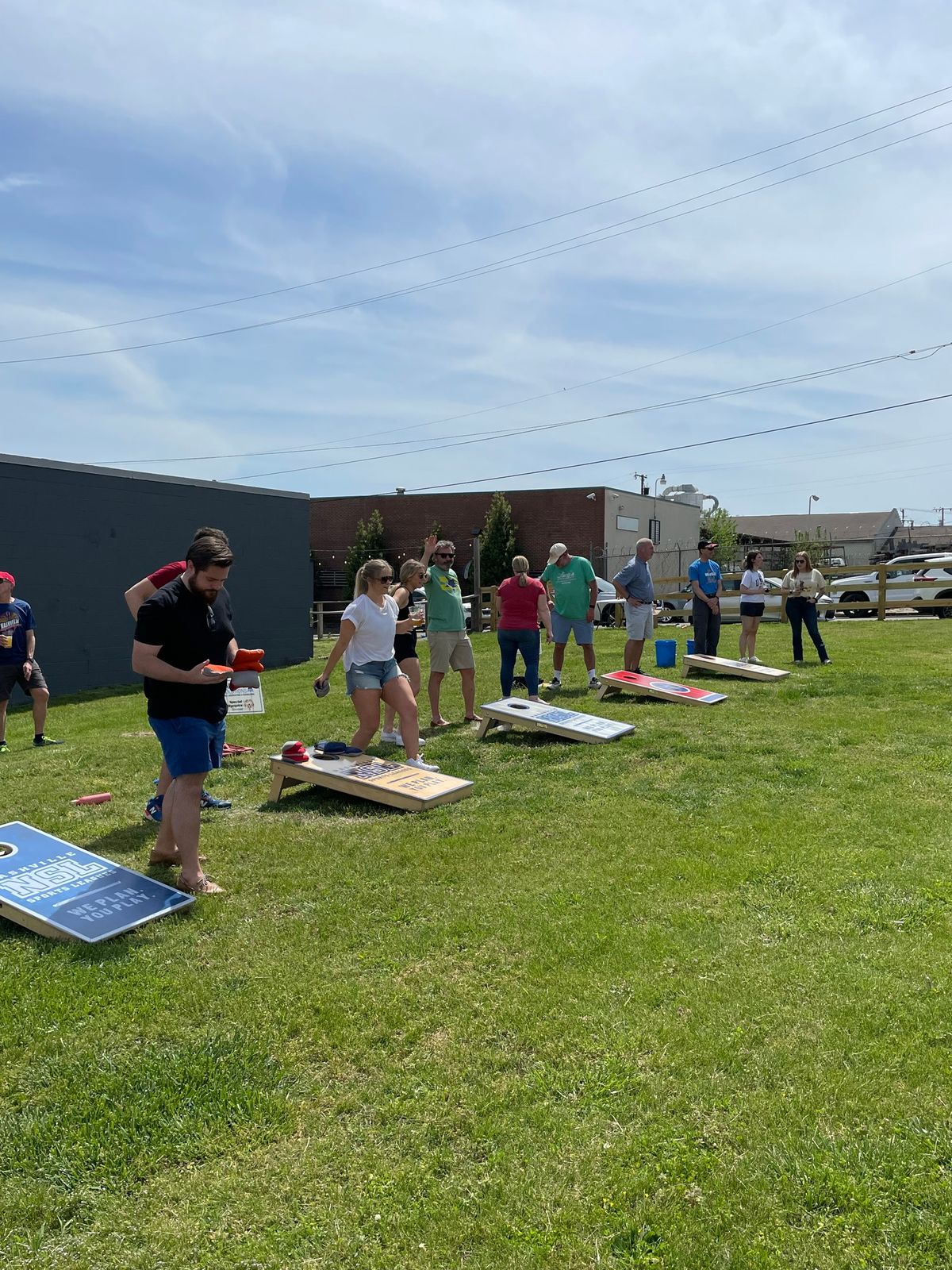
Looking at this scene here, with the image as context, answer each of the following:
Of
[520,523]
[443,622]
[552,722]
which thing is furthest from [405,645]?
[520,523]

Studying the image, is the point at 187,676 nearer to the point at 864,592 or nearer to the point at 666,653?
the point at 666,653

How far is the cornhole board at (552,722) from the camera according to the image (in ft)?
28.0

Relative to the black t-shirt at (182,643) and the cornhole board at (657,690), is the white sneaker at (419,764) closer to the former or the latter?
the black t-shirt at (182,643)

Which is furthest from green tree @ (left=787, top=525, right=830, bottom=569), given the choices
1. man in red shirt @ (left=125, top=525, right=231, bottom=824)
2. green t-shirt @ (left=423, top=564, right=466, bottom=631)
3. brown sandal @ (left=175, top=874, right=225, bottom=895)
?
brown sandal @ (left=175, top=874, right=225, bottom=895)

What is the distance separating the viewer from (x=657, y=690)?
10695 millimetres

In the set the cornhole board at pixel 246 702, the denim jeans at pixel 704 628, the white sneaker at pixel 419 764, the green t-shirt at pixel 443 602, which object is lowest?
the white sneaker at pixel 419 764

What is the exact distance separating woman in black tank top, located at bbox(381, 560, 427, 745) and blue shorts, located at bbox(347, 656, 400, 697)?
112 cm

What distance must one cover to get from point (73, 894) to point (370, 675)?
9.77ft

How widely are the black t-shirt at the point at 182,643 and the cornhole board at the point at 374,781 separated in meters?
1.75

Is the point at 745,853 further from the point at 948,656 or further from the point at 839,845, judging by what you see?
the point at 948,656

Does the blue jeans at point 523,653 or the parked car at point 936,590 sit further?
the parked car at point 936,590

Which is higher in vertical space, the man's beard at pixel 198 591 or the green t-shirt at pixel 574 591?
the man's beard at pixel 198 591

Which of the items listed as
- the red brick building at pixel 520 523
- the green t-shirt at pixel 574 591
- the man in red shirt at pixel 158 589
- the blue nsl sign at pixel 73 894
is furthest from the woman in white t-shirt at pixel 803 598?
the red brick building at pixel 520 523

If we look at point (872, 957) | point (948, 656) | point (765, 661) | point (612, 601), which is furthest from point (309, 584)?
point (872, 957)
